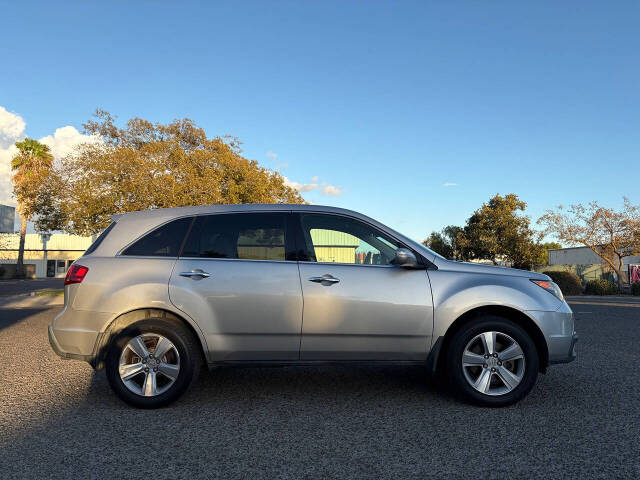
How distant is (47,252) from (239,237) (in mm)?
63299

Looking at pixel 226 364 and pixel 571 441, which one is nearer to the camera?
pixel 571 441

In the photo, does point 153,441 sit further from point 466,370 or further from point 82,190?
point 82,190

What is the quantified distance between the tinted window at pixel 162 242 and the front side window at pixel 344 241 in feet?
3.83

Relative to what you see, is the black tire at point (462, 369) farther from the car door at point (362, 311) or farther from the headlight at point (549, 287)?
the headlight at point (549, 287)

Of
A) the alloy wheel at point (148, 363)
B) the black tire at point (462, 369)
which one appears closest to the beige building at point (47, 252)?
the alloy wheel at point (148, 363)

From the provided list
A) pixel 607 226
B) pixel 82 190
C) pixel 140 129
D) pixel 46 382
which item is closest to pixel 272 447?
pixel 46 382

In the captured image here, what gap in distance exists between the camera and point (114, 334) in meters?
4.41

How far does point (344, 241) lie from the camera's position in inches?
188

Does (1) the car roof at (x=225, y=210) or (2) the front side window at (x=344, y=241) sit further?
(1) the car roof at (x=225, y=210)

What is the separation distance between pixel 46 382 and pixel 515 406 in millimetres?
4869

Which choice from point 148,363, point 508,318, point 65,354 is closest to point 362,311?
point 508,318

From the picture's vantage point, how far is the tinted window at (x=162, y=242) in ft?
15.0

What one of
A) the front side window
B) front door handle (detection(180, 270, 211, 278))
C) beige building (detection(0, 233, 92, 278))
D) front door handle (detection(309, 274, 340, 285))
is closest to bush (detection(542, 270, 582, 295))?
the front side window

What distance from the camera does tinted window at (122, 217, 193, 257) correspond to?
4574 mm
